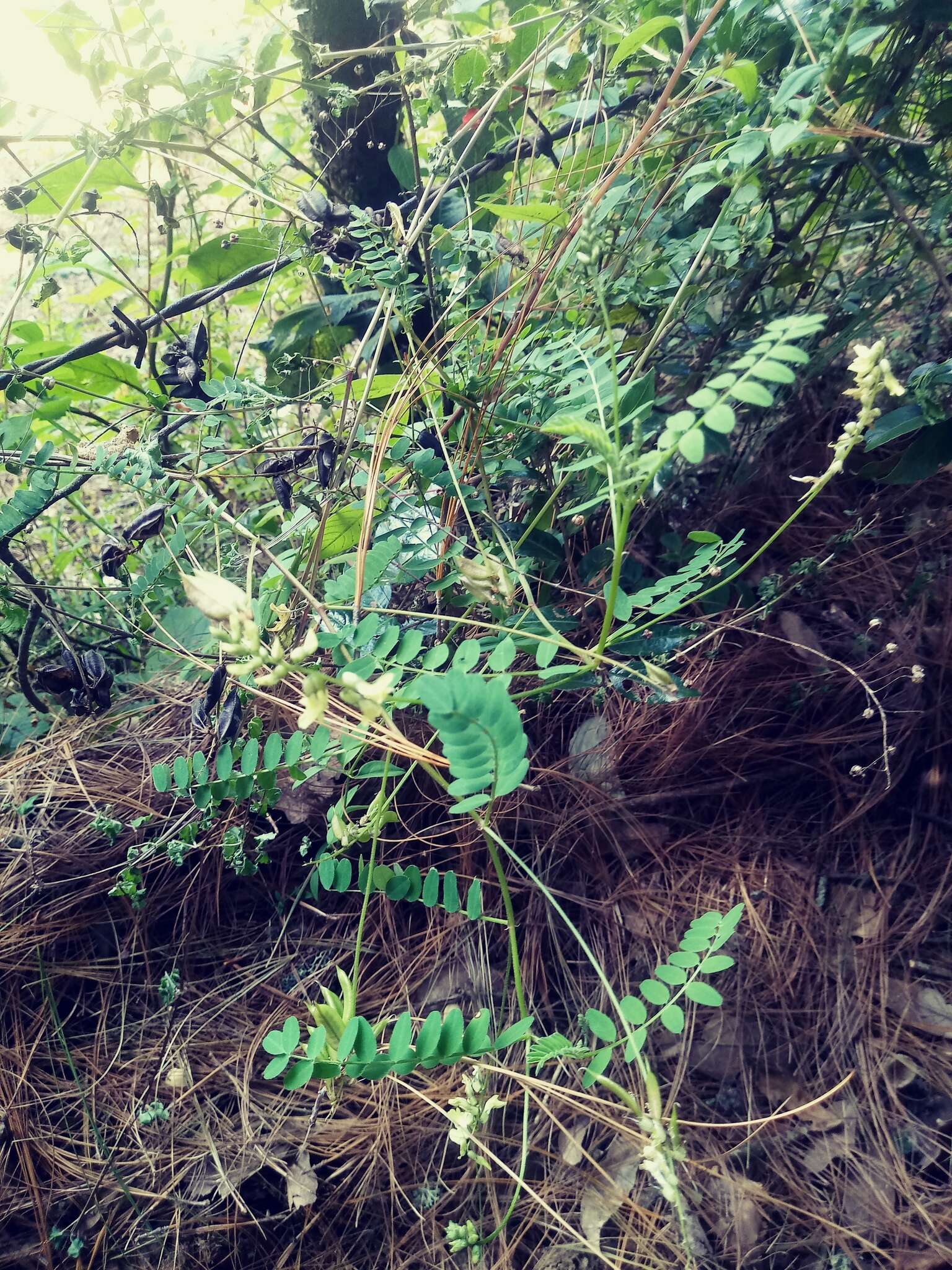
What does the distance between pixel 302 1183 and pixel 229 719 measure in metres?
0.74

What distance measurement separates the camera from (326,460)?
1198 mm

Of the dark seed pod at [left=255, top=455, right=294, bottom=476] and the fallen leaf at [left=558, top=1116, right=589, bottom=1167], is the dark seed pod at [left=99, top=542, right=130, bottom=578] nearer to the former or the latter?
the dark seed pod at [left=255, top=455, right=294, bottom=476]

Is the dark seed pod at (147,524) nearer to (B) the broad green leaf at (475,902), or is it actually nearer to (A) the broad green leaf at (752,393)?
(B) the broad green leaf at (475,902)

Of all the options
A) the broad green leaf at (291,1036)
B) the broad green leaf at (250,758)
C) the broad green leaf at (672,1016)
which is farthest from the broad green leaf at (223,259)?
the broad green leaf at (672,1016)

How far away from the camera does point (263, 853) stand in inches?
50.0

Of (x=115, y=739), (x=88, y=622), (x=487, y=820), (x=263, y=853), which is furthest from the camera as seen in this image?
(x=115, y=739)

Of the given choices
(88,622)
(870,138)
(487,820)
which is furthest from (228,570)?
(870,138)

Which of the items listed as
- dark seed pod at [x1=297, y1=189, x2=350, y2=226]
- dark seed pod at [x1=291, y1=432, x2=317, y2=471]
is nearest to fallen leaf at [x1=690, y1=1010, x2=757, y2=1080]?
dark seed pod at [x1=291, y1=432, x2=317, y2=471]

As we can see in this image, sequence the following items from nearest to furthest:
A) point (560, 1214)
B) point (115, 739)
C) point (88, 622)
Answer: point (560, 1214) < point (88, 622) < point (115, 739)

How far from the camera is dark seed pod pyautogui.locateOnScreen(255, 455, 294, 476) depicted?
4.05 ft

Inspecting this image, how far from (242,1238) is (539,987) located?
1.93ft

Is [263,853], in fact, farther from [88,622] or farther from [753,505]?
[753,505]

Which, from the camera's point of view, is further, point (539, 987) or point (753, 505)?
point (753, 505)

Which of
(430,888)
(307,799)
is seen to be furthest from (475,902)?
(307,799)
